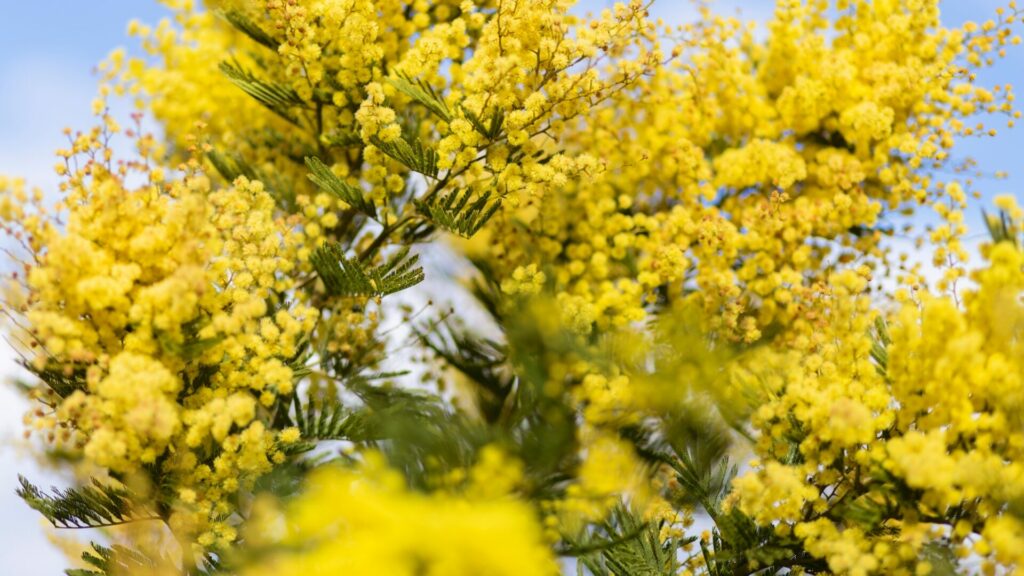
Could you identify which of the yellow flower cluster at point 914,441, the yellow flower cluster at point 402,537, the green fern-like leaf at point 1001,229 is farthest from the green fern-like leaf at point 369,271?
the green fern-like leaf at point 1001,229

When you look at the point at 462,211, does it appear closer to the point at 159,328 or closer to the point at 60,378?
the point at 159,328

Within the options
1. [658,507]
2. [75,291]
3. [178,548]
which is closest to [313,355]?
[178,548]

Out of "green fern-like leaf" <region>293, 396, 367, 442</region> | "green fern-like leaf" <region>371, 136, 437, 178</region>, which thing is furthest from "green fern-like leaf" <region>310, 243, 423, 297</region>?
"green fern-like leaf" <region>293, 396, 367, 442</region>

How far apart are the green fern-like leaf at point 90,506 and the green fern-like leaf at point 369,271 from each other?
994 mm

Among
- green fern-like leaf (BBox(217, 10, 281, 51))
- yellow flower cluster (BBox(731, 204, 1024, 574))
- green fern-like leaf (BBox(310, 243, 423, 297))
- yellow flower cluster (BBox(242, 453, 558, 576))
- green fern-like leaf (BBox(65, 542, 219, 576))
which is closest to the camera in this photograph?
yellow flower cluster (BBox(242, 453, 558, 576))

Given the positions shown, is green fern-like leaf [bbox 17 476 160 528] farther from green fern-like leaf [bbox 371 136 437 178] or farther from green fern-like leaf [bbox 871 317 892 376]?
green fern-like leaf [bbox 871 317 892 376]

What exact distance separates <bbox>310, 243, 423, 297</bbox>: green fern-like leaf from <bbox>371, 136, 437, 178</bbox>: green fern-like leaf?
1.00 feet

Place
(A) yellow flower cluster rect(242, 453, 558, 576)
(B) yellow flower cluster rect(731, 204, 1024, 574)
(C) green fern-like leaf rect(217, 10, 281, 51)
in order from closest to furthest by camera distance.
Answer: (A) yellow flower cluster rect(242, 453, 558, 576)
(B) yellow flower cluster rect(731, 204, 1024, 574)
(C) green fern-like leaf rect(217, 10, 281, 51)

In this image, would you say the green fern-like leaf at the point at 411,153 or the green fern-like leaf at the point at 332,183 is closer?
the green fern-like leaf at the point at 411,153

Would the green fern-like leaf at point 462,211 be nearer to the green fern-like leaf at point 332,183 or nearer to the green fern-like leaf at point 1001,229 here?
the green fern-like leaf at point 332,183

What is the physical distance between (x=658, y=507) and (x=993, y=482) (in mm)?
1110

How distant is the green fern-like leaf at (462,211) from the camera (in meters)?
3.23

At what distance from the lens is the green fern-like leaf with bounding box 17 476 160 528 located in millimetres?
3059

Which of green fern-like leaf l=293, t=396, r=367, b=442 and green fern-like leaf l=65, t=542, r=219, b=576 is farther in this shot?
green fern-like leaf l=293, t=396, r=367, b=442
